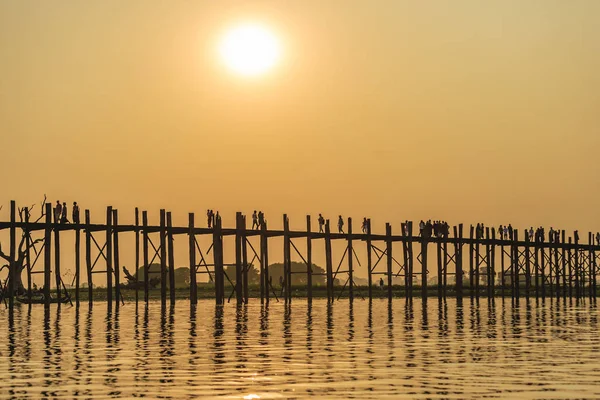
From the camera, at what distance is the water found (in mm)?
20641

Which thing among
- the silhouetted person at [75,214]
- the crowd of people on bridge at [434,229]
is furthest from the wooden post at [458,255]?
the silhouetted person at [75,214]

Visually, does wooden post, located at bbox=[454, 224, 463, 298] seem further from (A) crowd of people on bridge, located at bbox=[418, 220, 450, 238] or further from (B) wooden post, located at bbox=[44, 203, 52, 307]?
A: (B) wooden post, located at bbox=[44, 203, 52, 307]

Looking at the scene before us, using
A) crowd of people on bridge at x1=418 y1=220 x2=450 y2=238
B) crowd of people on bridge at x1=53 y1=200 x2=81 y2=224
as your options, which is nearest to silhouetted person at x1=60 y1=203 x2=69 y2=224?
crowd of people on bridge at x1=53 y1=200 x2=81 y2=224

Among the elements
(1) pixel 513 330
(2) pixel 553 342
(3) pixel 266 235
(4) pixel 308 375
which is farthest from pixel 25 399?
(3) pixel 266 235

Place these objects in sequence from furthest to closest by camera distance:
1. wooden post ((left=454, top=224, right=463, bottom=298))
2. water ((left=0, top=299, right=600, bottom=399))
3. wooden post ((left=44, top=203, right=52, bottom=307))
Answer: wooden post ((left=454, top=224, right=463, bottom=298))
wooden post ((left=44, top=203, right=52, bottom=307))
water ((left=0, top=299, right=600, bottom=399))

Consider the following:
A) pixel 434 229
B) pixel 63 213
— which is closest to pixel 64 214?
pixel 63 213

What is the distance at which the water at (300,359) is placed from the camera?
67.7ft

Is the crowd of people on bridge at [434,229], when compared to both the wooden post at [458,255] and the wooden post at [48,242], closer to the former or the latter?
the wooden post at [458,255]

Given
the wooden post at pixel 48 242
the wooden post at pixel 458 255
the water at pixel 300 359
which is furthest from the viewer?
the wooden post at pixel 458 255

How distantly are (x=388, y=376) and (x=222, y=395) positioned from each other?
410cm

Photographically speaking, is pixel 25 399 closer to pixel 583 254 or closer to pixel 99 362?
pixel 99 362

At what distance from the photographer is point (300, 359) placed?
86.0 feet

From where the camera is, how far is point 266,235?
2313 inches

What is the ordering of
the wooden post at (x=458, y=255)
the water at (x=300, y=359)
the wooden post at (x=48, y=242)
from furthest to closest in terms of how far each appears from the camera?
the wooden post at (x=458, y=255)
the wooden post at (x=48, y=242)
the water at (x=300, y=359)
